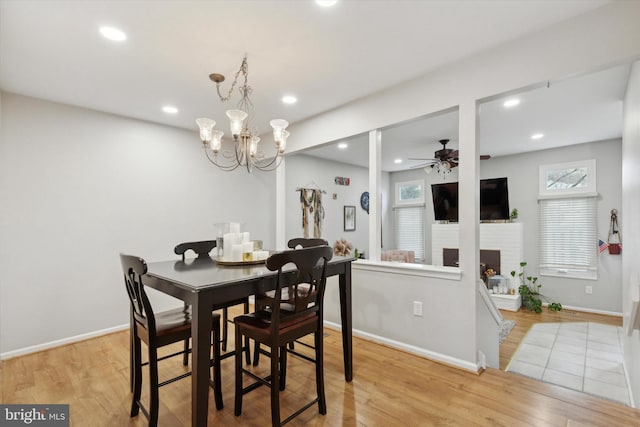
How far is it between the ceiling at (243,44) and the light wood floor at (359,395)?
2.57 m

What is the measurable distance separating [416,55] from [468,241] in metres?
1.58

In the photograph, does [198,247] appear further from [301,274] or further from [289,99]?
[289,99]

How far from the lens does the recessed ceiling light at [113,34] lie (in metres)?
2.10

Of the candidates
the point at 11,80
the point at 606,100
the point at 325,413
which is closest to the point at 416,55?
the point at 606,100

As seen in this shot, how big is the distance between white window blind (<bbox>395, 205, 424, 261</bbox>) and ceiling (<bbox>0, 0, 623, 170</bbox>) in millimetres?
4051

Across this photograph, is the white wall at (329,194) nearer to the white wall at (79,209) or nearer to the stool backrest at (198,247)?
the white wall at (79,209)

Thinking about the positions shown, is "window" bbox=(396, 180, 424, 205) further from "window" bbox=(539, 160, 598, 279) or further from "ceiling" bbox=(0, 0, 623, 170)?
"ceiling" bbox=(0, 0, 623, 170)

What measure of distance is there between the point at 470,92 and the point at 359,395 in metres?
2.53

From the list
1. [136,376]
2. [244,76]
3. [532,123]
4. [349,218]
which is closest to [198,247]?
[136,376]

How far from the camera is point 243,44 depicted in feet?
7.55

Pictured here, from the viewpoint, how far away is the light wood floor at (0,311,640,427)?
1.90 meters

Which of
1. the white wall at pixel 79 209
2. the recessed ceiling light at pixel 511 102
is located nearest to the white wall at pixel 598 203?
the recessed ceiling light at pixel 511 102

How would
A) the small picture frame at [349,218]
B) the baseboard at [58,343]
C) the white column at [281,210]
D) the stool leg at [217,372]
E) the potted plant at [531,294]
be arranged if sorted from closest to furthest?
the stool leg at [217,372], the baseboard at [58,343], the white column at [281,210], the potted plant at [531,294], the small picture frame at [349,218]

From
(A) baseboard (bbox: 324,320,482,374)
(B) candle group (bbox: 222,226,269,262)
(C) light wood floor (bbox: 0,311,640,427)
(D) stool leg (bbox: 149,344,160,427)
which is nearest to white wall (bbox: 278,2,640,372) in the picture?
(A) baseboard (bbox: 324,320,482,374)
